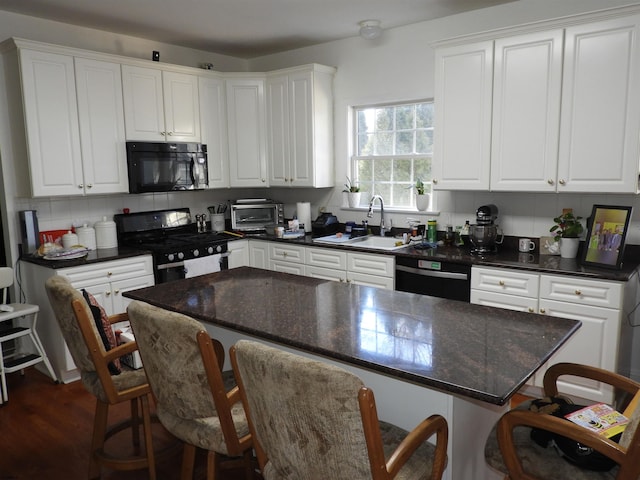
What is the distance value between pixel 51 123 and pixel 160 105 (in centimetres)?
92

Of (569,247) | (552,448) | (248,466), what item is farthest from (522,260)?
(248,466)

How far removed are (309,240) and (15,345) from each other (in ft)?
8.33

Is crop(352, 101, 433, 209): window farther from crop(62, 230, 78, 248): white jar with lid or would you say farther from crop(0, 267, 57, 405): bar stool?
crop(0, 267, 57, 405): bar stool

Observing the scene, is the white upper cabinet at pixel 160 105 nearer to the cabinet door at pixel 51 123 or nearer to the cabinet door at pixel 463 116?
the cabinet door at pixel 51 123

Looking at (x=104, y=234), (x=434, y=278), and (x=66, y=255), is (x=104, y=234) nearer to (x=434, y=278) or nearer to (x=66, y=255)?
(x=66, y=255)

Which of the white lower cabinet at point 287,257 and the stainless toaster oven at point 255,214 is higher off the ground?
the stainless toaster oven at point 255,214

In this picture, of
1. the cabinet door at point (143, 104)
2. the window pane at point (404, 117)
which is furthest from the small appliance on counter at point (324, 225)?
the cabinet door at point (143, 104)

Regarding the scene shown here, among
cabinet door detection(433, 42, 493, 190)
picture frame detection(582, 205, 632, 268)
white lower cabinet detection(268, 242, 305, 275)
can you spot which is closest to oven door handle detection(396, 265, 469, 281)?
cabinet door detection(433, 42, 493, 190)

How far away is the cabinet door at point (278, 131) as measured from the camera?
15.4 feet

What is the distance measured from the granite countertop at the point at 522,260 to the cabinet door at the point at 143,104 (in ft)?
6.43

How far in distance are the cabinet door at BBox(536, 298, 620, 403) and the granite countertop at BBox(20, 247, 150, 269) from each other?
299 centimetres

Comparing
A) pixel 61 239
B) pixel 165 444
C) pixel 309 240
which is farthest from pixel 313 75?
pixel 165 444

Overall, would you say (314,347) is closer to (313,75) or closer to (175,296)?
(175,296)

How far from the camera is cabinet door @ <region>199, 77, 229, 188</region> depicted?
462cm
